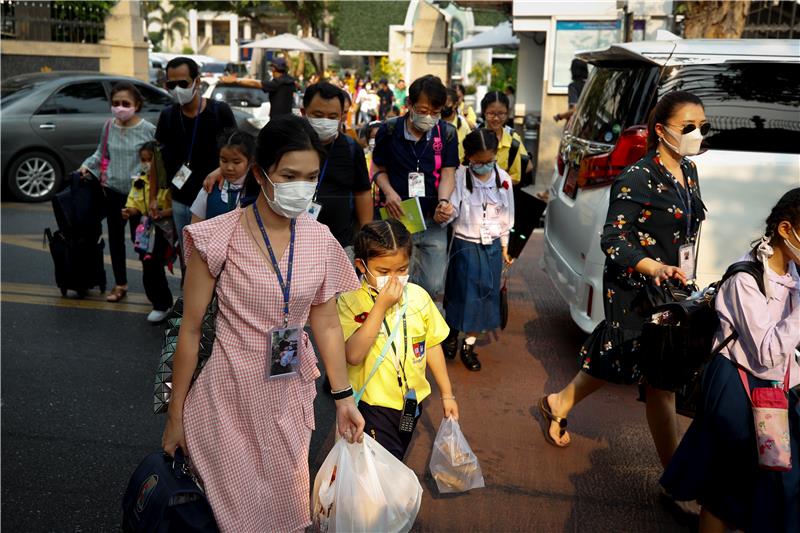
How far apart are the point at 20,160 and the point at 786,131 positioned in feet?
33.2

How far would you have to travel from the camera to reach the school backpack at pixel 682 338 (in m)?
3.38

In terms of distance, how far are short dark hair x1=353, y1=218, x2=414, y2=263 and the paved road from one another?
1309 millimetres

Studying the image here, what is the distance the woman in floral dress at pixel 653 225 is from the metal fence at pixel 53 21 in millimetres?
19134

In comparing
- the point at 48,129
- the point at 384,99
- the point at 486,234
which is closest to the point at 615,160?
the point at 486,234

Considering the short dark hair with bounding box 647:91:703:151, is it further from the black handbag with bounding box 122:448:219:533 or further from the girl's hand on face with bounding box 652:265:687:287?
the black handbag with bounding box 122:448:219:533

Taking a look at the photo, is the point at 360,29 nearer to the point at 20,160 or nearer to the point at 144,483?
the point at 20,160

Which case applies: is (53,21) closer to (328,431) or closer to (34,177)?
(34,177)

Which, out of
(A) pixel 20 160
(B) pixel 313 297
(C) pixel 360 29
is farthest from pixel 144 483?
(C) pixel 360 29

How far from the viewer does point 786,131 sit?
5270 mm

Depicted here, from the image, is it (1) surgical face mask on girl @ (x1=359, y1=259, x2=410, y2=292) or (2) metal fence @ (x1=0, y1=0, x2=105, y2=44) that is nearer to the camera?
(1) surgical face mask on girl @ (x1=359, y1=259, x2=410, y2=292)

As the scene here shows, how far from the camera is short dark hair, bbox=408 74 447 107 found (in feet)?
18.1

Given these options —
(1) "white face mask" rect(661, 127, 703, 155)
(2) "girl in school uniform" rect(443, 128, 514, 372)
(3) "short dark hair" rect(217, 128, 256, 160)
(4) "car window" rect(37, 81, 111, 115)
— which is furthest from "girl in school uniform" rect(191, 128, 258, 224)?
(4) "car window" rect(37, 81, 111, 115)

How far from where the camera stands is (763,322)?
10.4ft

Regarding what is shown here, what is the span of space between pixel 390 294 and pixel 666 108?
1619 mm
